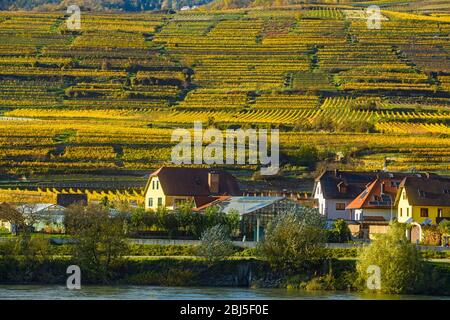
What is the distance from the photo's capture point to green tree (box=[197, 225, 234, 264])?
53.5 metres

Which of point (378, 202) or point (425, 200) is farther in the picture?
point (378, 202)

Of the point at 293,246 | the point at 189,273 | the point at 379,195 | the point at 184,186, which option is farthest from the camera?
the point at 184,186

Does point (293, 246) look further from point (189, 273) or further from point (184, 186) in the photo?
point (184, 186)

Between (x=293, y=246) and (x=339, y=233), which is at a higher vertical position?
(x=339, y=233)

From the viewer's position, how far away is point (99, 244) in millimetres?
53938

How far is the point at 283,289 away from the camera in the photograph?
51281mm

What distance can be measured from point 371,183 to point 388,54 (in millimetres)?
69431

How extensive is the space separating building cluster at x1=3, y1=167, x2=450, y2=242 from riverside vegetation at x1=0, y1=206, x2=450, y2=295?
5928 mm

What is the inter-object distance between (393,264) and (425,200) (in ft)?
45.9

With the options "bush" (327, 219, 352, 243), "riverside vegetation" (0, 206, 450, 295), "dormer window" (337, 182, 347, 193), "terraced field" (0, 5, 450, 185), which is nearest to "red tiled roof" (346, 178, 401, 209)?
"dormer window" (337, 182, 347, 193)

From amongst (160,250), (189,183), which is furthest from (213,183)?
(160,250)

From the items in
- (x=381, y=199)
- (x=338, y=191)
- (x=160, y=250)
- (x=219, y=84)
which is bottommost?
(x=160, y=250)
